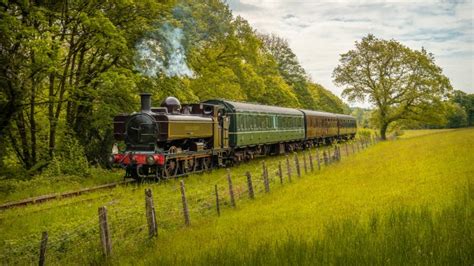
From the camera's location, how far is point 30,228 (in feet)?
34.3

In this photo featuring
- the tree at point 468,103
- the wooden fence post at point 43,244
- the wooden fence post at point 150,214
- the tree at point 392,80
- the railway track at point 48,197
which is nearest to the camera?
the wooden fence post at point 43,244

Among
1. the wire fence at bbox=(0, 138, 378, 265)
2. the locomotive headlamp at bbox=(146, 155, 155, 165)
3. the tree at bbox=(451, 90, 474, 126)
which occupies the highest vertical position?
the tree at bbox=(451, 90, 474, 126)

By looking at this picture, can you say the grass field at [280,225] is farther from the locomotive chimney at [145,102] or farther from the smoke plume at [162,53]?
the smoke plume at [162,53]

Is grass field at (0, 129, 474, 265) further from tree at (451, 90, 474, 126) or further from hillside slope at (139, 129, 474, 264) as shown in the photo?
tree at (451, 90, 474, 126)

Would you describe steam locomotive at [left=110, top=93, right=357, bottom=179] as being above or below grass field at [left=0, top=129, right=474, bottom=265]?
above

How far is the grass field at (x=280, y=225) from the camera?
6496 millimetres

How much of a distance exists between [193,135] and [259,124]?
8182 millimetres

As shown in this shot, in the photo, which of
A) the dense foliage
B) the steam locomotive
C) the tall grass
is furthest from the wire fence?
the dense foliage

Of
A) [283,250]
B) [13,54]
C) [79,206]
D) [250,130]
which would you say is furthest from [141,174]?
[283,250]

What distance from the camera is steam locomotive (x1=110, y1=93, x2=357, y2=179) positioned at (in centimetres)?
1703

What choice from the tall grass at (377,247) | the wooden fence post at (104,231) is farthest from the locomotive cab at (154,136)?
the tall grass at (377,247)

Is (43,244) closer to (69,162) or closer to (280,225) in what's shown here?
(280,225)

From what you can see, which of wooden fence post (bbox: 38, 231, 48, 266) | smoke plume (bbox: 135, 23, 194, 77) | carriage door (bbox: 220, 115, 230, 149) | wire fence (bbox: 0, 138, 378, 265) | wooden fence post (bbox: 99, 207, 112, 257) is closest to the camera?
wooden fence post (bbox: 38, 231, 48, 266)

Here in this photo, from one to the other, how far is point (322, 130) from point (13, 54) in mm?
29207
